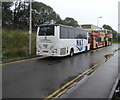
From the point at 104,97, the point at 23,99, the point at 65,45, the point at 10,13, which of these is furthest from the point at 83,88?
the point at 10,13

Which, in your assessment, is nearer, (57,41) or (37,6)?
(57,41)

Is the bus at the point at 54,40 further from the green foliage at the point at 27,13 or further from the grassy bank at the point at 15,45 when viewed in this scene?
the green foliage at the point at 27,13

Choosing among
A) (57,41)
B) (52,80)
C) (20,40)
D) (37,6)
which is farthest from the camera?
(37,6)

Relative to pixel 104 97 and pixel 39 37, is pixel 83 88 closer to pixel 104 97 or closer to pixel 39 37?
pixel 104 97

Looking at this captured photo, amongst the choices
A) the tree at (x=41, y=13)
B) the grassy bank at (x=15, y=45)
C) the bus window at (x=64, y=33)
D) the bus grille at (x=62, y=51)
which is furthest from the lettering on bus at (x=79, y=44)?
the tree at (x=41, y=13)

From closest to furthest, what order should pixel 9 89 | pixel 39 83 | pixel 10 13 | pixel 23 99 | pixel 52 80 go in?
pixel 23 99 < pixel 9 89 < pixel 39 83 < pixel 52 80 < pixel 10 13

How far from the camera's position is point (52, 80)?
627 cm

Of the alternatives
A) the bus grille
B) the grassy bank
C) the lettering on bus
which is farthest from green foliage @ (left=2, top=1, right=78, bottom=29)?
the bus grille

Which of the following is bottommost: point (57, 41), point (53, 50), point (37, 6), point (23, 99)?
point (23, 99)

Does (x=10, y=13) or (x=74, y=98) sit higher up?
(x=10, y=13)

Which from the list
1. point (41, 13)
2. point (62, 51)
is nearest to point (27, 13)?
point (41, 13)

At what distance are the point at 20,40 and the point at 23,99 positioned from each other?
615 inches

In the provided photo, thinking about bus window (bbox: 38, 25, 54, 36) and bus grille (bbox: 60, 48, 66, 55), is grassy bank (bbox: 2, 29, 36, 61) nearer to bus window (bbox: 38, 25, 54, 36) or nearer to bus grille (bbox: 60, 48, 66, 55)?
bus window (bbox: 38, 25, 54, 36)

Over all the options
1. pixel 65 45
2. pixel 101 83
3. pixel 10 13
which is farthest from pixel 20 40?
pixel 10 13
